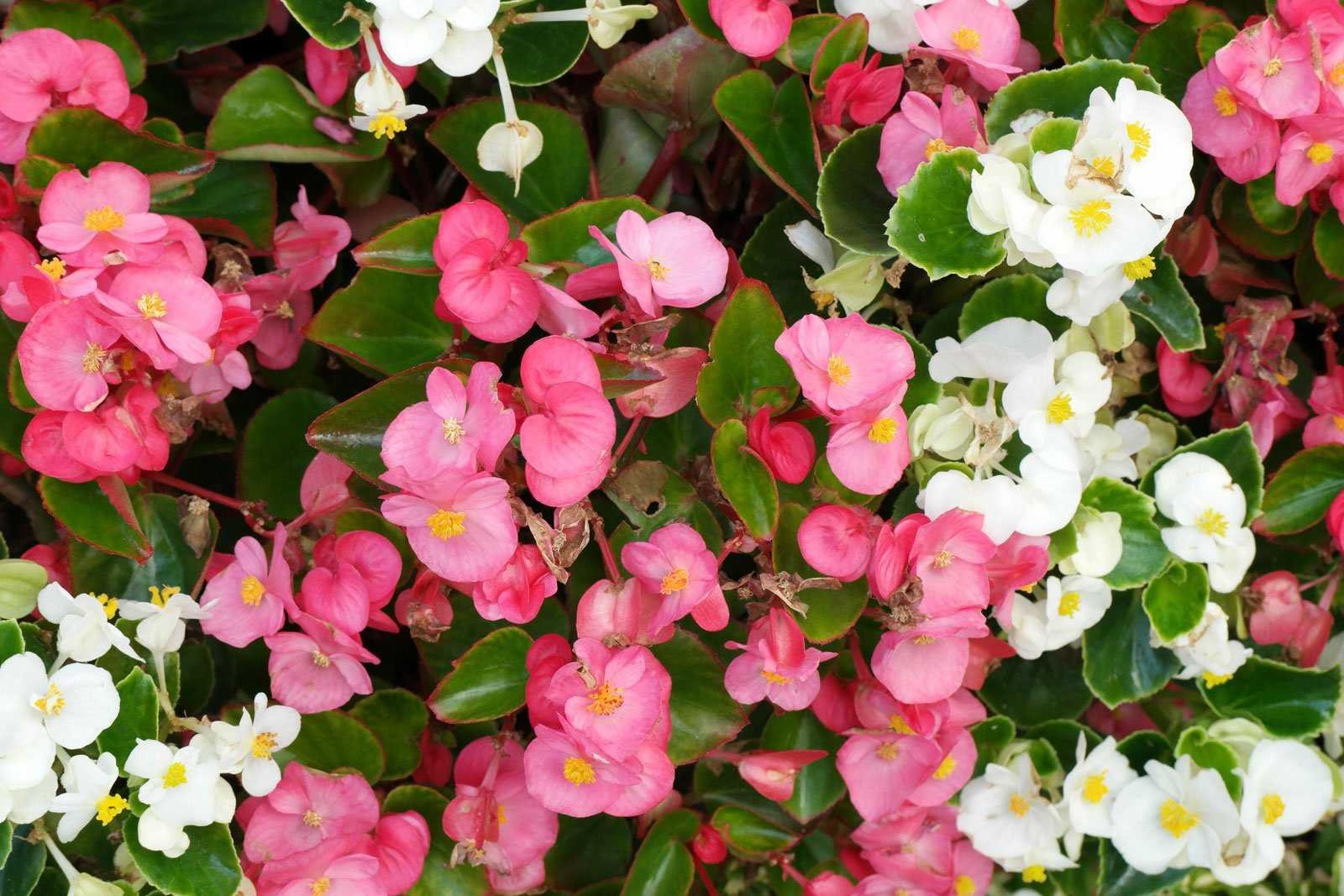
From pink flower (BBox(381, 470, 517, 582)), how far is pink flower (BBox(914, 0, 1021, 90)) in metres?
0.43

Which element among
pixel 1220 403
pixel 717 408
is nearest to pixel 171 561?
pixel 717 408

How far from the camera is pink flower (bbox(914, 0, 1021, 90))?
777mm

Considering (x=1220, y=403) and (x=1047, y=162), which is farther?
(x=1220, y=403)

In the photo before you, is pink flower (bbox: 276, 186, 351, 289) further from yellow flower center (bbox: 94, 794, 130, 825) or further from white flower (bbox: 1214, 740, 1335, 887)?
white flower (bbox: 1214, 740, 1335, 887)

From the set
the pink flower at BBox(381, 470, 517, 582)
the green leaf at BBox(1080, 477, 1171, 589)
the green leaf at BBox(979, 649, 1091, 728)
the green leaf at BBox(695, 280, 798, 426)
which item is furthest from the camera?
the green leaf at BBox(979, 649, 1091, 728)

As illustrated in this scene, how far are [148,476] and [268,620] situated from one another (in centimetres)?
17

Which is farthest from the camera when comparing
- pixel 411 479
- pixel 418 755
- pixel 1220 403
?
pixel 1220 403

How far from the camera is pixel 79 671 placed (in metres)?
0.68

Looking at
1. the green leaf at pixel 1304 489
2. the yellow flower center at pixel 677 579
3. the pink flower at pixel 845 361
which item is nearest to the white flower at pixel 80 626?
the yellow flower center at pixel 677 579

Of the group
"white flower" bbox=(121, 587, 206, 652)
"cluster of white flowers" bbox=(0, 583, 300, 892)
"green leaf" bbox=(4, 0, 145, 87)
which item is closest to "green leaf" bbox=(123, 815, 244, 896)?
"cluster of white flowers" bbox=(0, 583, 300, 892)

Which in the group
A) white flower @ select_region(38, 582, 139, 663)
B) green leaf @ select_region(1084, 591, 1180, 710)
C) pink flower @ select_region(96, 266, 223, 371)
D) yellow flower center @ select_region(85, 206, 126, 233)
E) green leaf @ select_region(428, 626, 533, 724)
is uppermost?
yellow flower center @ select_region(85, 206, 126, 233)

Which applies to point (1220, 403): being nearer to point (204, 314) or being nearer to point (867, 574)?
point (867, 574)

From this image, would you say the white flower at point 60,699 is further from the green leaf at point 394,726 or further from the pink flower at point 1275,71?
the pink flower at point 1275,71

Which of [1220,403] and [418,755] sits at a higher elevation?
[1220,403]
